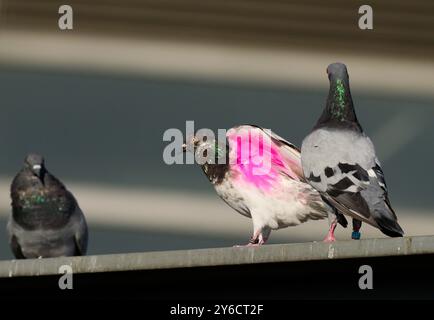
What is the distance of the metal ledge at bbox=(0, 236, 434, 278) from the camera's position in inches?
508

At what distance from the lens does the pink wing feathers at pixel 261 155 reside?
708 inches

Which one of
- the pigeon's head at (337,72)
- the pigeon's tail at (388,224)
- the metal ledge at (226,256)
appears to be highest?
the pigeon's head at (337,72)

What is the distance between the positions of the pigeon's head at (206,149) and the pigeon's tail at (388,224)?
244 centimetres

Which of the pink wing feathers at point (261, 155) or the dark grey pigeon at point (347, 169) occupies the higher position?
the pink wing feathers at point (261, 155)

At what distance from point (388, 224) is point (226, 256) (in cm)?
316

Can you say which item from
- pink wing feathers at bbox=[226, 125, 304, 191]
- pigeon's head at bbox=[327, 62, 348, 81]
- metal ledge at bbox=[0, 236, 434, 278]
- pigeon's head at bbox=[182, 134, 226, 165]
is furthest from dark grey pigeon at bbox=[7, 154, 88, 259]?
metal ledge at bbox=[0, 236, 434, 278]

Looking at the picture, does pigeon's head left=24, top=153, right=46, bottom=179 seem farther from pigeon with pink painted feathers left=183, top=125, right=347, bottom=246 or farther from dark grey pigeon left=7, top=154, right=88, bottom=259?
pigeon with pink painted feathers left=183, top=125, right=347, bottom=246

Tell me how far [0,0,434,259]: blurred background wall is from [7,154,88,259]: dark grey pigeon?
591cm

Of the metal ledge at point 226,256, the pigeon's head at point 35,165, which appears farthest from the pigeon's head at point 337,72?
the metal ledge at point 226,256

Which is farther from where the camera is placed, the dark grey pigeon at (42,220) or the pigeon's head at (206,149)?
the pigeon's head at (206,149)

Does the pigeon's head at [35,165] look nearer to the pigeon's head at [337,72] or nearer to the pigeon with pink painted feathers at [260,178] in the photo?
the pigeon with pink painted feathers at [260,178]

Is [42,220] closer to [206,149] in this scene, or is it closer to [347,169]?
[206,149]
